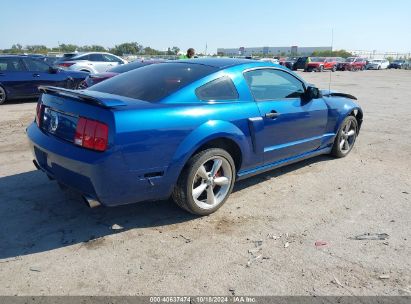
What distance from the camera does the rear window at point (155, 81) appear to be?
3.65 meters

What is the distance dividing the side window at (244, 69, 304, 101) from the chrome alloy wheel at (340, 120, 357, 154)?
140 centimetres

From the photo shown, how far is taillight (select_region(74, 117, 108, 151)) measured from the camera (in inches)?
119

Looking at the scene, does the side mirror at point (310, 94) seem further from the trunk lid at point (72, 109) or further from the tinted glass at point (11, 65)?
the tinted glass at point (11, 65)

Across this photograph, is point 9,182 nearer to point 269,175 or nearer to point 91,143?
point 91,143

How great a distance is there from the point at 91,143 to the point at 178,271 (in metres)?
1.22

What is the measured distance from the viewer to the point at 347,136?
6059 millimetres

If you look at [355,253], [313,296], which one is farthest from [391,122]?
[313,296]

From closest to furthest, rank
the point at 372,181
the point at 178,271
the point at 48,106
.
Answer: the point at 178,271
the point at 48,106
the point at 372,181

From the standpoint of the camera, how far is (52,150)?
3369mm

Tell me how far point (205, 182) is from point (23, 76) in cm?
914

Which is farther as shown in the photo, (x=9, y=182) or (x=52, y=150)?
(x=9, y=182)

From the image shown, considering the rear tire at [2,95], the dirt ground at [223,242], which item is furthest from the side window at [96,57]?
the dirt ground at [223,242]

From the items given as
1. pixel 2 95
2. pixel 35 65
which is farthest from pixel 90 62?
pixel 2 95

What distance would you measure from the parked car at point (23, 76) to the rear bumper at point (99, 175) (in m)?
8.43
